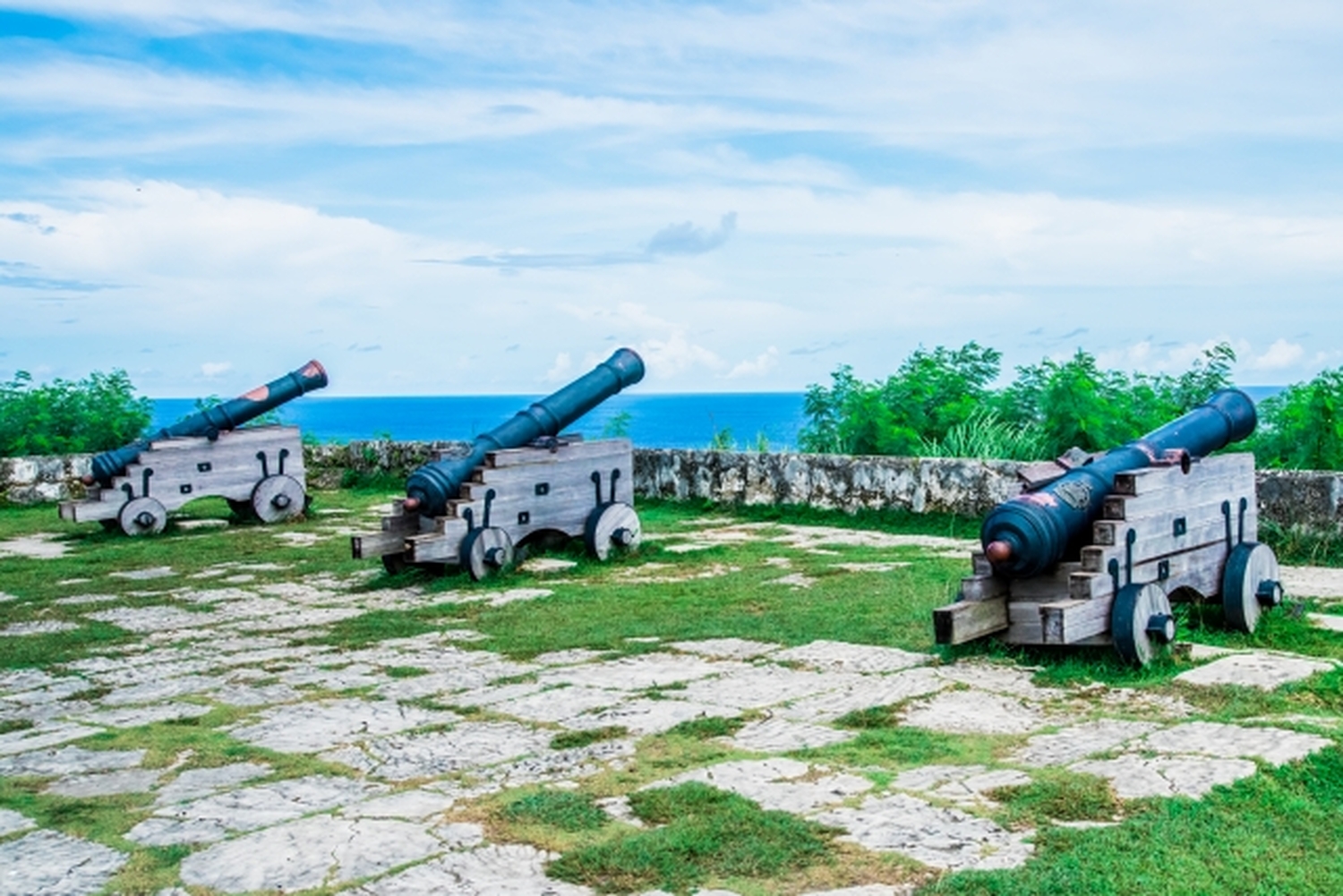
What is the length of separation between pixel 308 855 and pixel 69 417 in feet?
55.6

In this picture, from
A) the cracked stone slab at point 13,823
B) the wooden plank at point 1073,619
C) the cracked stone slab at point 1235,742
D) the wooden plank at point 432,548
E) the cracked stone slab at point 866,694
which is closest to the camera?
the cracked stone slab at point 13,823

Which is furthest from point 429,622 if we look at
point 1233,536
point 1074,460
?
point 1233,536

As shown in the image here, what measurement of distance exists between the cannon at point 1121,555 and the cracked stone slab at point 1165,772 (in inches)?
58.3

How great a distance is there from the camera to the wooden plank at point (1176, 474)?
265 inches

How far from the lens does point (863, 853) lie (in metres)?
4.04

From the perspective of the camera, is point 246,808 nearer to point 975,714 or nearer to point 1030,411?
point 975,714

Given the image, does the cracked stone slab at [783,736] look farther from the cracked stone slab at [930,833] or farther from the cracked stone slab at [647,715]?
the cracked stone slab at [930,833]

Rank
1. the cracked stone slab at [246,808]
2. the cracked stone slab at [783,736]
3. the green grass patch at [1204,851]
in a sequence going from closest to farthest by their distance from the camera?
the green grass patch at [1204,851] < the cracked stone slab at [246,808] < the cracked stone slab at [783,736]

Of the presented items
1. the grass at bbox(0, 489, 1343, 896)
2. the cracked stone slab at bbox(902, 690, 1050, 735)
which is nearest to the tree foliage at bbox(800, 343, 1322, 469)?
the grass at bbox(0, 489, 1343, 896)

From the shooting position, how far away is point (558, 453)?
1095 cm

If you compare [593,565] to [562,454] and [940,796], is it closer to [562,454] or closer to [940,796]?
[562,454]

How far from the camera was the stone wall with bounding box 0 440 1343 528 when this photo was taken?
10.2 metres

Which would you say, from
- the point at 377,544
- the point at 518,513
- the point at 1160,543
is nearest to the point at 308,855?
the point at 1160,543

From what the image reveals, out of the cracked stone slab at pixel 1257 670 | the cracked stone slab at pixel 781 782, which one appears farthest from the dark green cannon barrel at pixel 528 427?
the cracked stone slab at pixel 781 782
